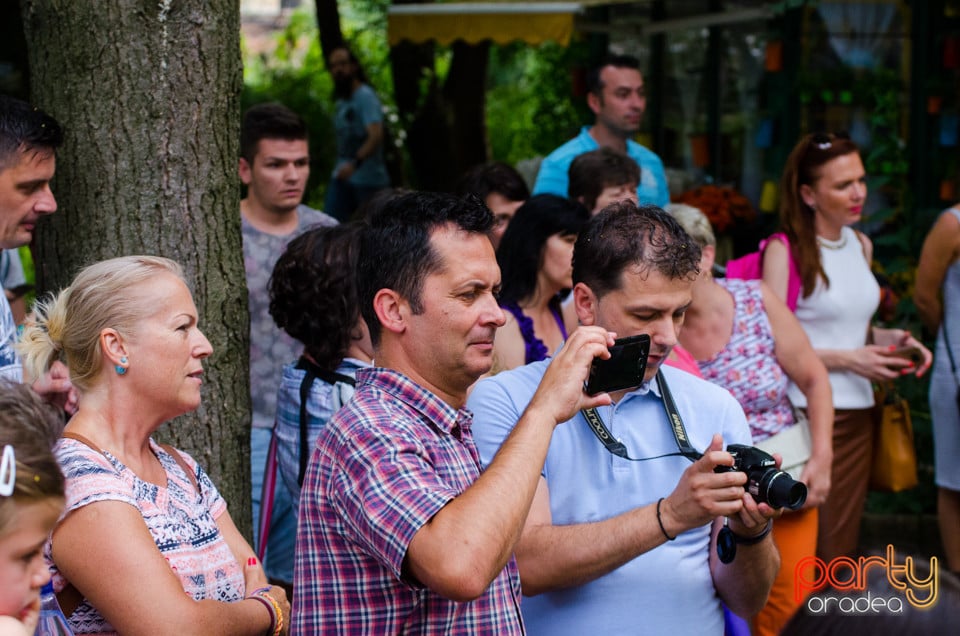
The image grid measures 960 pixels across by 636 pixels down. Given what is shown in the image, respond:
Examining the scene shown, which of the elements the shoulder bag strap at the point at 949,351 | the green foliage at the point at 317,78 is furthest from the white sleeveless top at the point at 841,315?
the green foliage at the point at 317,78

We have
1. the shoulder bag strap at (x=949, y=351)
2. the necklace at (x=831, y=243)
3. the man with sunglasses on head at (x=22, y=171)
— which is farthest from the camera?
the shoulder bag strap at (x=949, y=351)

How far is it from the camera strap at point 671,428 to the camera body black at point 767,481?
0.64ft

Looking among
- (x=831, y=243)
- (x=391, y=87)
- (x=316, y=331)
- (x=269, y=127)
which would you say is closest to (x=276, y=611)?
(x=316, y=331)

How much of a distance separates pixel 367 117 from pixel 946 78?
4655mm

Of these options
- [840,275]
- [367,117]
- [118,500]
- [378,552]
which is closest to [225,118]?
[118,500]

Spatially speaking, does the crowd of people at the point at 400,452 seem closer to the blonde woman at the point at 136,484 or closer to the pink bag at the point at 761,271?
the blonde woman at the point at 136,484

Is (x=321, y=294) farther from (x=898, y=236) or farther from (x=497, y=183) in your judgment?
(x=898, y=236)

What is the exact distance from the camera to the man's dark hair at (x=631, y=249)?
2.89 meters

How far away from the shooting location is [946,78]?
9125 millimetres

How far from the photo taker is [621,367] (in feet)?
8.29

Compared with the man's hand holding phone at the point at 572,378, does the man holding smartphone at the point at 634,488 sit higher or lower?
lower

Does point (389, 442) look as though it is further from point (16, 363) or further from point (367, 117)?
point (367, 117)

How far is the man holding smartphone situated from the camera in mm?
2598

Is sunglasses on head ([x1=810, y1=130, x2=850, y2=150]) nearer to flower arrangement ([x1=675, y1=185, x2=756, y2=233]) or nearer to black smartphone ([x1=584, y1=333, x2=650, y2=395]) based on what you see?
black smartphone ([x1=584, y1=333, x2=650, y2=395])
